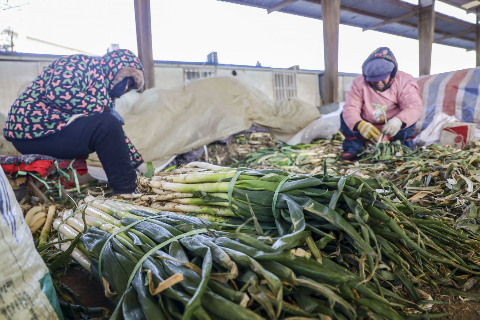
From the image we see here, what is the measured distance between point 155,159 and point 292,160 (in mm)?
1701

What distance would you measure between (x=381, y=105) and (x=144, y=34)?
3.62 meters

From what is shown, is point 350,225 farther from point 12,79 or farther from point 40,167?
point 12,79

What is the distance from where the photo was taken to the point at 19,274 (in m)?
0.74

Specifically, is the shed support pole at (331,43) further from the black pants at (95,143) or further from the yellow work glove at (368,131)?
the black pants at (95,143)

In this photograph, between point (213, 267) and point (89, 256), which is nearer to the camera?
point (213, 267)

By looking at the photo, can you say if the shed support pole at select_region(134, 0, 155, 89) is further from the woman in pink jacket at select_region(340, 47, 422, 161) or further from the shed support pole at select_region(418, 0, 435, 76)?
the shed support pole at select_region(418, 0, 435, 76)

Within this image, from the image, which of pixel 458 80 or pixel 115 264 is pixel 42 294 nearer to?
pixel 115 264

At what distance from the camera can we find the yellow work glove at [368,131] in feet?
11.5

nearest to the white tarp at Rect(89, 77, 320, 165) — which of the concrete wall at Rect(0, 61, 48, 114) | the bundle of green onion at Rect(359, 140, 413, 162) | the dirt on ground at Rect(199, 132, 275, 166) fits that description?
the dirt on ground at Rect(199, 132, 275, 166)

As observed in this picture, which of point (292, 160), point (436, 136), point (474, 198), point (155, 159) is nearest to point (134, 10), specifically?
point (155, 159)

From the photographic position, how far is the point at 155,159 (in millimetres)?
3982

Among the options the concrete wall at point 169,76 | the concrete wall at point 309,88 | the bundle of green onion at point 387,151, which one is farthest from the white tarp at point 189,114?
the concrete wall at point 309,88

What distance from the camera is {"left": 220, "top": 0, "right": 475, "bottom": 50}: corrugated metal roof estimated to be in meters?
7.31

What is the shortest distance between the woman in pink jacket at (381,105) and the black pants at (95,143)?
8.03ft
